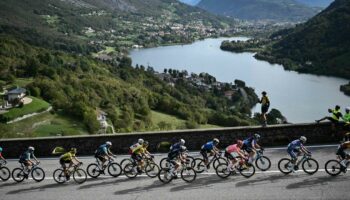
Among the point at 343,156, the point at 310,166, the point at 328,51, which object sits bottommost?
the point at 310,166

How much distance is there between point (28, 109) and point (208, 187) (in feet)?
252

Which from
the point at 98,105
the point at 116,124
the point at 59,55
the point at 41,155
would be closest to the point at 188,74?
the point at 59,55

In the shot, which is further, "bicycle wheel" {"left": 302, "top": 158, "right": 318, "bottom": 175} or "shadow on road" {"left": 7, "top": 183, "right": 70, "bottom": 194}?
"shadow on road" {"left": 7, "top": 183, "right": 70, "bottom": 194}

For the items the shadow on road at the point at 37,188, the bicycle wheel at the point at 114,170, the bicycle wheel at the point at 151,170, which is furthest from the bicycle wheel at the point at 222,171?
the shadow on road at the point at 37,188

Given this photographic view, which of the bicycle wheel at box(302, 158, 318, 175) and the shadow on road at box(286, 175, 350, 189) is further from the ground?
the bicycle wheel at box(302, 158, 318, 175)

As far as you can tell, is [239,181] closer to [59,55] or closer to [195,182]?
[195,182]

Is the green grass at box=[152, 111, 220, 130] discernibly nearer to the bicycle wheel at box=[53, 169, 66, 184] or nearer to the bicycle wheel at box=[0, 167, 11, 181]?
the bicycle wheel at box=[0, 167, 11, 181]

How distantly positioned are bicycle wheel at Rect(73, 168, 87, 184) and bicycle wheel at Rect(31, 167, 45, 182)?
1697mm

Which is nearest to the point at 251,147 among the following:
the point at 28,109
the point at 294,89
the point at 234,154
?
the point at 234,154

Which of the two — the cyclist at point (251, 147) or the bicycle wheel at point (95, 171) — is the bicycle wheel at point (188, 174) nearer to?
the cyclist at point (251, 147)

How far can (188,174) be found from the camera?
18469mm

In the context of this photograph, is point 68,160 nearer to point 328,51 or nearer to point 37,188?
point 37,188

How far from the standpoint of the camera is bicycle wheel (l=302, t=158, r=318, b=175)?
1734 centimetres

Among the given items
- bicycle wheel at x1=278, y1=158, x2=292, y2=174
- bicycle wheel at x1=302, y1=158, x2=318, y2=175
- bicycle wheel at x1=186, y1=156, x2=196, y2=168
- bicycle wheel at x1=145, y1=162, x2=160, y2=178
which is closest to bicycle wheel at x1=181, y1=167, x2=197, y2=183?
bicycle wheel at x1=186, y1=156, x2=196, y2=168
